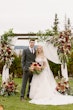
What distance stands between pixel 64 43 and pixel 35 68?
53.5 inches

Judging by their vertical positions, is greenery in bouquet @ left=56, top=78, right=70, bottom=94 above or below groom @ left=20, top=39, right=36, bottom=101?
below

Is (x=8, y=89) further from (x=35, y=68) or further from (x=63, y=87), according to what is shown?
(x=63, y=87)

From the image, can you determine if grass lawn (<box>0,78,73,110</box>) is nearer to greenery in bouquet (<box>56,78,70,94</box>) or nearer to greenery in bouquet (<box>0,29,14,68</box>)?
greenery in bouquet (<box>56,78,70,94</box>)

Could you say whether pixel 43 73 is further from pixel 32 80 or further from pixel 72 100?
pixel 72 100

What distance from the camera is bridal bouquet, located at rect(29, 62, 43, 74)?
36.6ft

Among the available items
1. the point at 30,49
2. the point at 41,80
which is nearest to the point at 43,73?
the point at 41,80

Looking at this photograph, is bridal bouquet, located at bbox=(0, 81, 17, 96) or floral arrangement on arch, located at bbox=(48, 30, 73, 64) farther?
bridal bouquet, located at bbox=(0, 81, 17, 96)

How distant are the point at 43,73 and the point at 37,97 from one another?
2.64ft

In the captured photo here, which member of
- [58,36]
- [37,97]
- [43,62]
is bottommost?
[37,97]

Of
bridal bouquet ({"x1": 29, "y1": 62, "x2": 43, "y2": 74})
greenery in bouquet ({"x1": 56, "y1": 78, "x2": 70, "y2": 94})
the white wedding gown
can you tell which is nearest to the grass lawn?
the white wedding gown

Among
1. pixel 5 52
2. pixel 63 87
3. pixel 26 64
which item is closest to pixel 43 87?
pixel 63 87

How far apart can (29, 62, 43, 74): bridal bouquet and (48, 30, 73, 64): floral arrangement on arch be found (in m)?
0.96

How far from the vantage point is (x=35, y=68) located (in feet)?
36.8

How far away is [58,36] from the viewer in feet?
39.5
